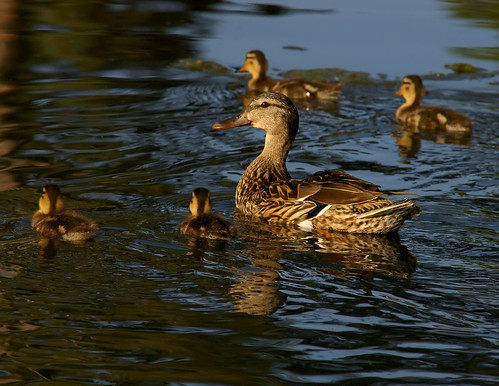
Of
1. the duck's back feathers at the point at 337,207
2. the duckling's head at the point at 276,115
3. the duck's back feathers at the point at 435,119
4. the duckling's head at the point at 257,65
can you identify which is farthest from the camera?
the duckling's head at the point at 257,65

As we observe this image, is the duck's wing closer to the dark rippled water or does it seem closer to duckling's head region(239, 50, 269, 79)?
the dark rippled water

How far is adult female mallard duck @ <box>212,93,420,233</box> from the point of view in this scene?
20.6 ft

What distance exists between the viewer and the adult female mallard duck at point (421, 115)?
8930 millimetres

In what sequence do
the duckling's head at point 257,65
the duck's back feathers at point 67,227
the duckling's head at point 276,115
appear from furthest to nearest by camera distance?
the duckling's head at point 257,65 < the duckling's head at point 276,115 < the duck's back feathers at point 67,227

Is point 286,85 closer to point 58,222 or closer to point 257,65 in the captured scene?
point 257,65

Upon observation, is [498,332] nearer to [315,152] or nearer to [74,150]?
[315,152]

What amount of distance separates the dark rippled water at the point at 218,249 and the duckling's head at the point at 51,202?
205mm

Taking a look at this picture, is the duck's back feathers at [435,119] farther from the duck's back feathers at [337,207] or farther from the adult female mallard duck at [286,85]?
the duck's back feathers at [337,207]

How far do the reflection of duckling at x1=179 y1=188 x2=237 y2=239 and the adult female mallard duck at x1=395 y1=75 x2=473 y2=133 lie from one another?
3.53 metres

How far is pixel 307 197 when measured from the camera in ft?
21.4

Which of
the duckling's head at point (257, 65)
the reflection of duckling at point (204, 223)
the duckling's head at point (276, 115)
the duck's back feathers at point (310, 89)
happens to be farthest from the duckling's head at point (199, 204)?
the duckling's head at point (257, 65)

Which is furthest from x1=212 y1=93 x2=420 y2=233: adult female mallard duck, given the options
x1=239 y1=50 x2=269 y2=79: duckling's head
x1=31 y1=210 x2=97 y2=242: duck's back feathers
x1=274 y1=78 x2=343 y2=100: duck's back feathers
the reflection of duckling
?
x1=239 y1=50 x2=269 y2=79: duckling's head

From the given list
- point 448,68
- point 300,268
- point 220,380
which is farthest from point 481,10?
point 220,380

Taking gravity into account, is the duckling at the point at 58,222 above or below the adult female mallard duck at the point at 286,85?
below
